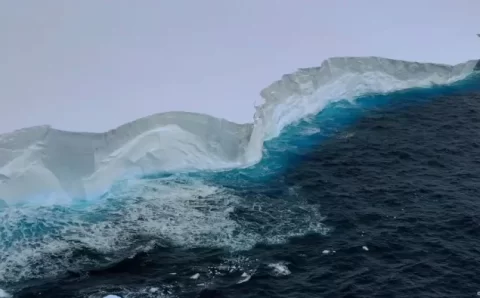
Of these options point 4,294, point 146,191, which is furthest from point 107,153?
point 4,294

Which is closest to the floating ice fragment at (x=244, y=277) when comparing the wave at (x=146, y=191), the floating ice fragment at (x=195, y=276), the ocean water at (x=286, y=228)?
the ocean water at (x=286, y=228)

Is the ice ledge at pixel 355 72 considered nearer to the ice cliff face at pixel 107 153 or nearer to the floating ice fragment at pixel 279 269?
the ice cliff face at pixel 107 153

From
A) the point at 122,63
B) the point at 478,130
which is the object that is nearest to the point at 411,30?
the point at 478,130

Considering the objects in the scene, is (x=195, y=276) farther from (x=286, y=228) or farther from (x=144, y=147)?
(x=144, y=147)

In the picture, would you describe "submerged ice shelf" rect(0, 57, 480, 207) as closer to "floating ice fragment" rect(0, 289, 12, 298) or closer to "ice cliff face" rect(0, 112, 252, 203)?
"ice cliff face" rect(0, 112, 252, 203)

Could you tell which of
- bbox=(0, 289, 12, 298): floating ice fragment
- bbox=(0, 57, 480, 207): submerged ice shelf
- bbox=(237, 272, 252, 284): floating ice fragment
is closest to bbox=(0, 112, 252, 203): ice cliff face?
bbox=(0, 57, 480, 207): submerged ice shelf

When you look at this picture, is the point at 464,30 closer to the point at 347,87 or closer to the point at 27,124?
the point at 347,87
